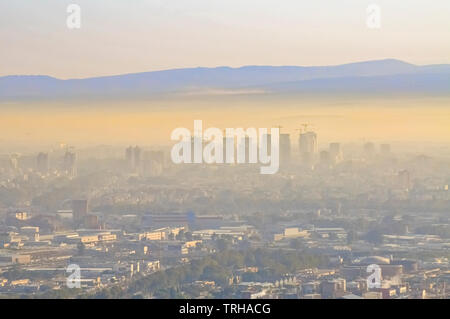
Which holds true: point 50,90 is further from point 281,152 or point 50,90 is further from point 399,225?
point 399,225

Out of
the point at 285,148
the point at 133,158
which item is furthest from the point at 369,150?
the point at 133,158

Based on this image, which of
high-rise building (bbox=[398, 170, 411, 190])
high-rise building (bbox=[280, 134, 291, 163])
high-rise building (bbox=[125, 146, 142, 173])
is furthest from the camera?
high-rise building (bbox=[125, 146, 142, 173])

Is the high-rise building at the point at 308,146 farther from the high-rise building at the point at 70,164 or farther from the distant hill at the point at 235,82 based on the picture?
the high-rise building at the point at 70,164

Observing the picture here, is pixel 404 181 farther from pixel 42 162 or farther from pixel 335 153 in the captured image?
pixel 42 162

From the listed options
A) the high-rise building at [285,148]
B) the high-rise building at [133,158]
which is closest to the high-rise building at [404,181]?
the high-rise building at [285,148]

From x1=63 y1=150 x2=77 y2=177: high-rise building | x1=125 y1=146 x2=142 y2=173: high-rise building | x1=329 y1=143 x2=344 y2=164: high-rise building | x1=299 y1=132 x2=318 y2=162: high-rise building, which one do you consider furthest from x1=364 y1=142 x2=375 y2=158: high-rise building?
x1=63 y1=150 x2=77 y2=177: high-rise building

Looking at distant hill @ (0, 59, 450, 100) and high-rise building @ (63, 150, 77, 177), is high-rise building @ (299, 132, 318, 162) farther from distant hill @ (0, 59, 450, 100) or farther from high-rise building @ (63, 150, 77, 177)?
high-rise building @ (63, 150, 77, 177)
